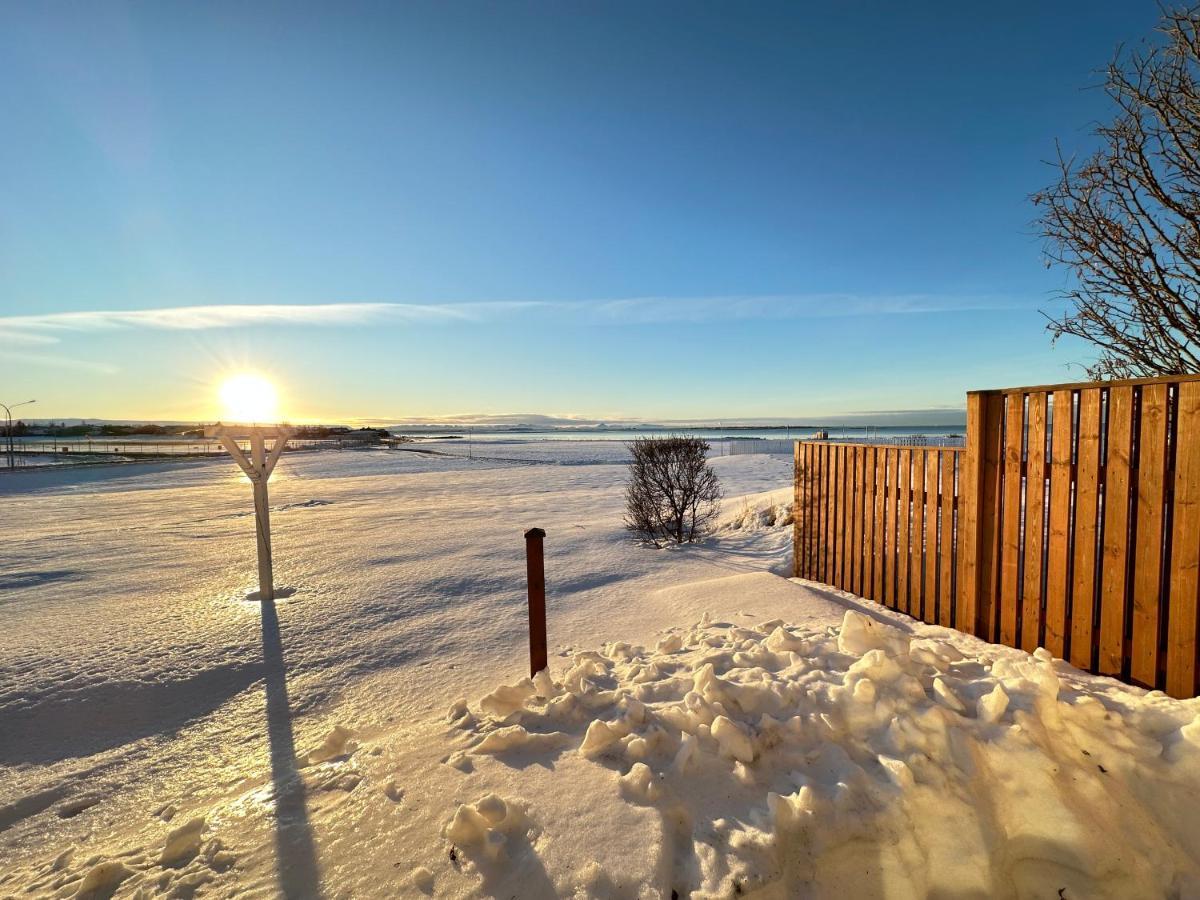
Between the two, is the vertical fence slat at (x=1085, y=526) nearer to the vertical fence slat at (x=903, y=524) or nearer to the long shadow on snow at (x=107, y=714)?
the vertical fence slat at (x=903, y=524)

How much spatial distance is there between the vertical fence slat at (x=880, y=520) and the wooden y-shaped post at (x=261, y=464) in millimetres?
6599

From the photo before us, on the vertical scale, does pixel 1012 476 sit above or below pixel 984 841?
above

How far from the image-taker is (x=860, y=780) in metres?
2.27

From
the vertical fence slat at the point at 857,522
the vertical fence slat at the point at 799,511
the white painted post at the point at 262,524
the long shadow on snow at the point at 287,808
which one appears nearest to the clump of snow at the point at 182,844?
the long shadow on snow at the point at 287,808

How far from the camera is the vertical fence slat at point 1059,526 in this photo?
3.62m

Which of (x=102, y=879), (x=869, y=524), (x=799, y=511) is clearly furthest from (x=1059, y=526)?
(x=102, y=879)

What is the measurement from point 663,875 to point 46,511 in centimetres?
1873

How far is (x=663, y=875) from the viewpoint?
75.3 inches

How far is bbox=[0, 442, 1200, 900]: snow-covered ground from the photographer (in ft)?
6.61

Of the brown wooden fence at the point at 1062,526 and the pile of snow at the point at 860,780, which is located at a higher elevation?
the brown wooden fence at the point at 1062,526

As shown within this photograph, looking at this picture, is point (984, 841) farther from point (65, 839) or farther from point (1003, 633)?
point (65, 839)

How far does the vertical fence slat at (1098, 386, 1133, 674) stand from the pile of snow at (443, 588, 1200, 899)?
0.36m

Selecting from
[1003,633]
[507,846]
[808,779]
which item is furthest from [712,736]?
[1003,633]

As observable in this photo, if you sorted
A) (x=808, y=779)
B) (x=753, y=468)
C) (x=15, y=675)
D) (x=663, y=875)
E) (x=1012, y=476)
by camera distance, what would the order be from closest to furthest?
(x=663, y=875) → (x=808, y=779) → (x=1012, y=476) → (x=15, y=675) → (x=753, y=468)
